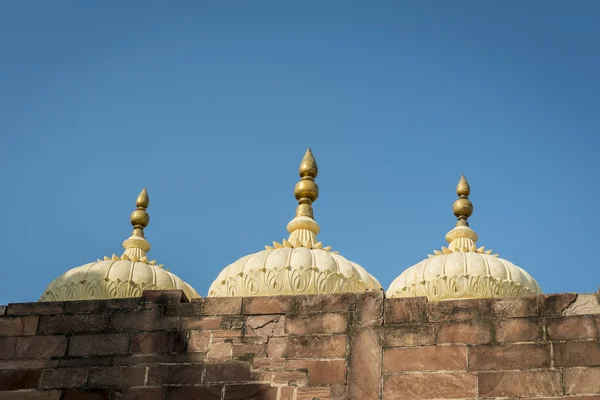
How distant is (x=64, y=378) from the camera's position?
619 inches

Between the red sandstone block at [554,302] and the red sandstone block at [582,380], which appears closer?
the red sandstone block at [582,380]

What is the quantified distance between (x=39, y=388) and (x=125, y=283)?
4.02 m

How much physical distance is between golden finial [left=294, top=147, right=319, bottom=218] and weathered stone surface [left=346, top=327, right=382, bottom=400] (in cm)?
463

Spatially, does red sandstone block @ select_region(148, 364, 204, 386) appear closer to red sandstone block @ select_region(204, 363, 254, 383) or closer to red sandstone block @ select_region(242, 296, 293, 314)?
red sandstone block @ select_region(204, 363, 254, 383)

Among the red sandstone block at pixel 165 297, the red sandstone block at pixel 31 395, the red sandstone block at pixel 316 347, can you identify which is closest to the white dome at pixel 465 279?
the red sandstone block at pixel 316 347

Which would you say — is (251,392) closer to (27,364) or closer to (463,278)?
(27,364)

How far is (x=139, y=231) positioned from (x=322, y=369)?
7.25 metres

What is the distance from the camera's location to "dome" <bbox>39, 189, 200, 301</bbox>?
19406mm

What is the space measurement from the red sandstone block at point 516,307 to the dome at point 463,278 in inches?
140

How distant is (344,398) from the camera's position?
14.9 m

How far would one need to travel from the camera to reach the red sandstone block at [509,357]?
1467cm

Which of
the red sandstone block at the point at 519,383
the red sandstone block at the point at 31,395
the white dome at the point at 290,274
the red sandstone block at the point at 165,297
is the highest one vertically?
the white dome at the point at 290,274

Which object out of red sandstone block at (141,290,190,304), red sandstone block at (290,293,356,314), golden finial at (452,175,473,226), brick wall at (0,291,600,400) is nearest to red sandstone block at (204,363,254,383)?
brick wall at (0,291,600,400)

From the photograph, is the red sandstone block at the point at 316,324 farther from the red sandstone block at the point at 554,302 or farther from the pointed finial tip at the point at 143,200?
the pointed finial tip at the point at 143,200
